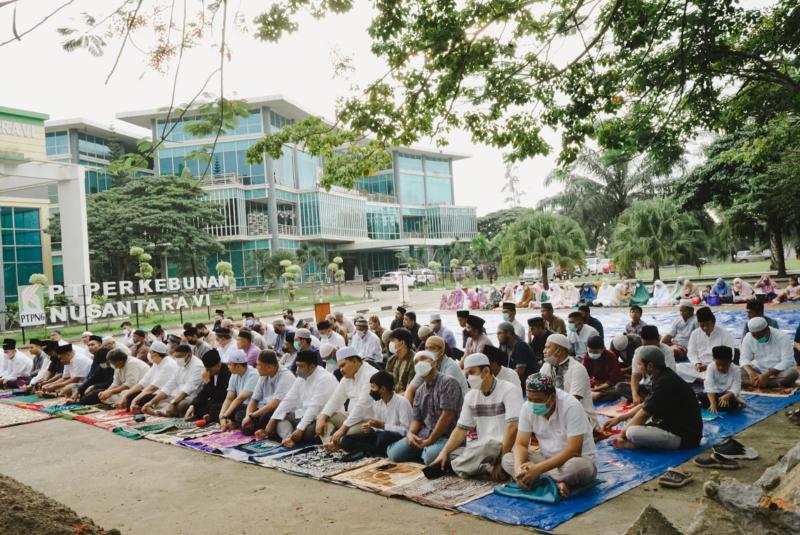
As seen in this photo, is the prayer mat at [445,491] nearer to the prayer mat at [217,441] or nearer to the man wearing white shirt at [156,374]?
the prayer mat at [217,441]

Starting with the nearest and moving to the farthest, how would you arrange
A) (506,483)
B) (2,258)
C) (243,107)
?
(243,107) < (506,483) < (2,258)

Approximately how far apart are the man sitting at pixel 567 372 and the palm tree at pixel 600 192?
27.1 meters

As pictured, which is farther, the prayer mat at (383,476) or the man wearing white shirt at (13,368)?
the man wearing white shirt at (13,368)

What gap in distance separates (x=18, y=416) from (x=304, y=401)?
569 centimetres

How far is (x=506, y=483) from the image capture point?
16.5 ft

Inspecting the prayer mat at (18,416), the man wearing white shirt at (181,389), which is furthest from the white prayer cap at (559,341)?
the prayer mat at (18,416)

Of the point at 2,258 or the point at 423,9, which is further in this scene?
the point at 2,258

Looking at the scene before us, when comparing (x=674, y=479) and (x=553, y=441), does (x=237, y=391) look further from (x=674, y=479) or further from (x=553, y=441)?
(x=674, y=479)

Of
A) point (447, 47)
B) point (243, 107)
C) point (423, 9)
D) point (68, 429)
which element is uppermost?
point (423, 9)

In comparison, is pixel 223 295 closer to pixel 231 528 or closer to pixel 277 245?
pixel 277 245

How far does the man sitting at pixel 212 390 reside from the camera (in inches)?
323

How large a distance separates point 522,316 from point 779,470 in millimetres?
17068

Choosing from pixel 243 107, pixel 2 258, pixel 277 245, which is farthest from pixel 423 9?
pixel 277 245

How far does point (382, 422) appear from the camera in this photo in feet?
21.0
